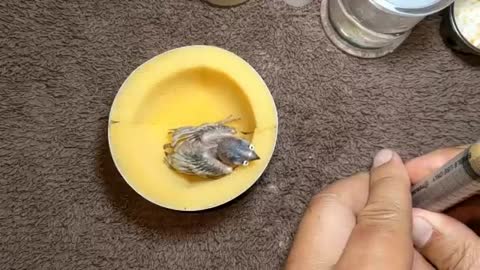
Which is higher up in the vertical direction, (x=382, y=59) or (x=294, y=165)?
(x=382, y=59)

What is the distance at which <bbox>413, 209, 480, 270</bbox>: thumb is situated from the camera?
0.75 metres

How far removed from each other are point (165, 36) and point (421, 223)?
1.46ft

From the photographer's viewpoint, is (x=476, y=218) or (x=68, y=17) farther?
(x=68, y=17)

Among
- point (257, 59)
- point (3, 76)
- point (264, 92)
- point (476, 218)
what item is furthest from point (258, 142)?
point (3, 76)

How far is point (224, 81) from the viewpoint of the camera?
873 mm

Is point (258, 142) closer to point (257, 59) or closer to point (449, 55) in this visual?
point (257, 59)

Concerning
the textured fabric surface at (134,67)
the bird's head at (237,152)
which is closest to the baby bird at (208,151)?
the bird's head at (237,152)

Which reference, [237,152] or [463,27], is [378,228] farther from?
[463,27]

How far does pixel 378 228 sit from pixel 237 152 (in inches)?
7.3

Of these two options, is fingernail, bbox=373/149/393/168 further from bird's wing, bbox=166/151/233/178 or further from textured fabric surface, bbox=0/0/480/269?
bird's wing, bbox=166/151/233/178

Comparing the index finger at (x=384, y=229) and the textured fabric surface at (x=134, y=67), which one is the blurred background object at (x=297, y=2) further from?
the index finger at (x=384, y=229)

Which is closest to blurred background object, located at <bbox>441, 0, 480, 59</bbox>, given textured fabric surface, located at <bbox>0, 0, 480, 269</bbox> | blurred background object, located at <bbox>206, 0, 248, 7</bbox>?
textured fabric surface, located at <bbox>0, 0, 480, 269</bbox>

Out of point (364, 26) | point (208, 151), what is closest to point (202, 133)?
point (208, 151)

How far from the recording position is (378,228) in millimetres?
709
